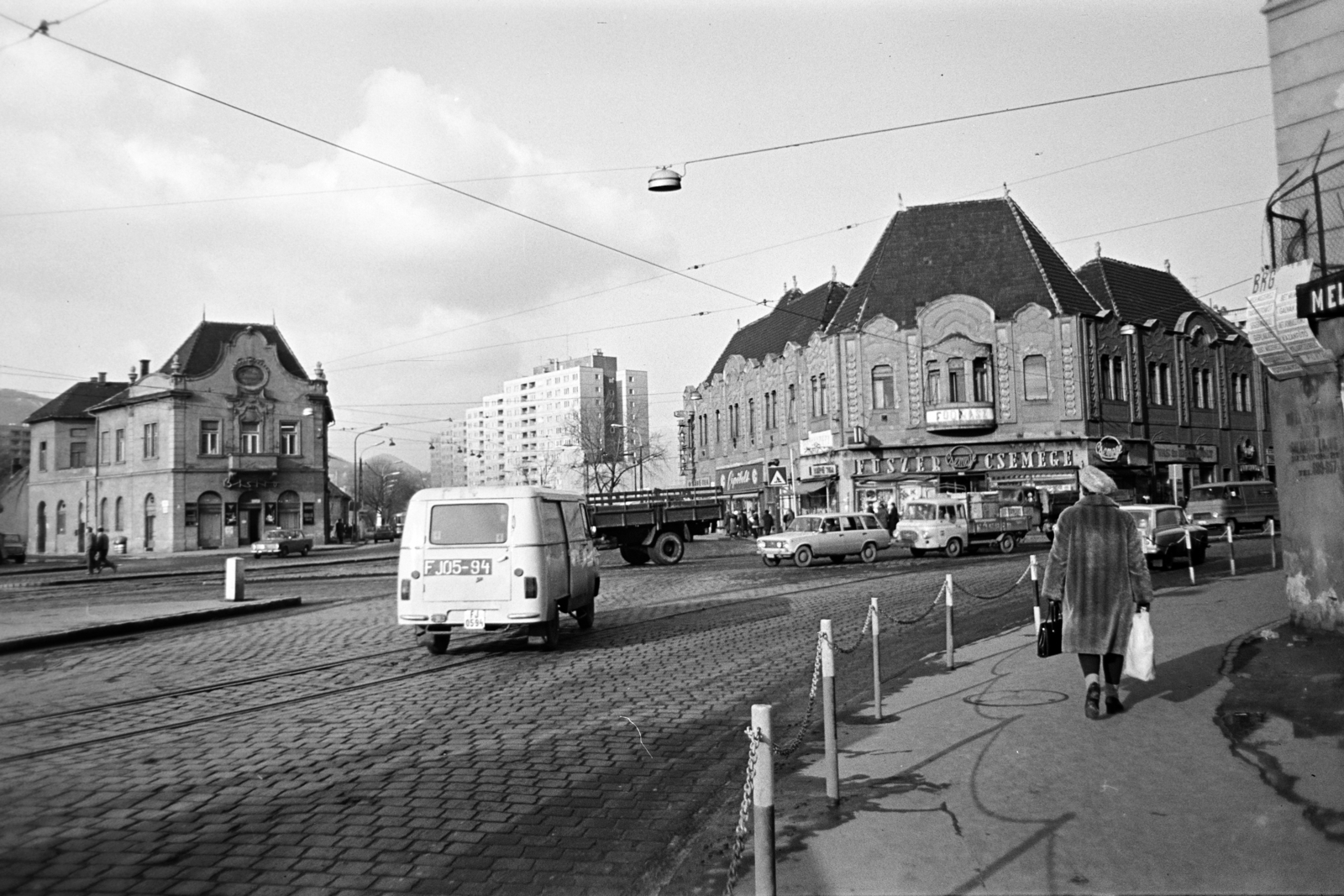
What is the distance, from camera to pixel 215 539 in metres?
60.7

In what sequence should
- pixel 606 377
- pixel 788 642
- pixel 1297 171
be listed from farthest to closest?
1. pixel 606 377
2. pixel 788 642
3. pixel 1297 171

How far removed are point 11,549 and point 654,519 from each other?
36473 mm

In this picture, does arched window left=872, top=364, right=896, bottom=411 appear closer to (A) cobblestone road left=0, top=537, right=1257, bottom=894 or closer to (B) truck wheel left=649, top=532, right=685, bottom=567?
(B) truck wheel left=649, top=532, right=685, bottom=567

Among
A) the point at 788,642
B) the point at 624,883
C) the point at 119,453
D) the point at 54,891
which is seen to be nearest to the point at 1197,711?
the point at 624,883

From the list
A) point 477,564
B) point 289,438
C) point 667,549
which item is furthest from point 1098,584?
point 289,438

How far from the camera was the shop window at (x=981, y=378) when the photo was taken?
1797 inches

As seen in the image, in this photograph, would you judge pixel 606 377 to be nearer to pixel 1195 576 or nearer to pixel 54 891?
pixel 1195 576

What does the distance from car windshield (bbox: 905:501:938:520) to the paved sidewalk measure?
75.6 feet

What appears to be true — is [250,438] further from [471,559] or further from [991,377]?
[471,559]

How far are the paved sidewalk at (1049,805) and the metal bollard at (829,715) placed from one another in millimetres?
113

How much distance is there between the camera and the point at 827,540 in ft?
96.4

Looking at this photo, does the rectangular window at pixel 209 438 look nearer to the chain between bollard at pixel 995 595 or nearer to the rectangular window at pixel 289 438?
the rectangular window at pixel 289 438

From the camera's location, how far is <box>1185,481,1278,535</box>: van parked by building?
38.1 meters

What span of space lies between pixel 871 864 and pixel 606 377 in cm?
13994
